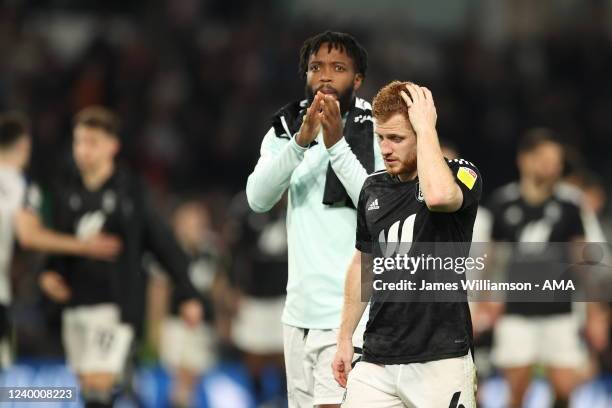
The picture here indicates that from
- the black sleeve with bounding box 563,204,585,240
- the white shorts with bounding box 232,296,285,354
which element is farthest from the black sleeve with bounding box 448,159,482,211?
the white shorts with bounding box 232,296,285,354

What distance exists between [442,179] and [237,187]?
10222 millimetres

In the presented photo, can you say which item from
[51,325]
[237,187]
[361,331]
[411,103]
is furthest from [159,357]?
[411,103]

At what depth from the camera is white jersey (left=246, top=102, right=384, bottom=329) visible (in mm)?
5555

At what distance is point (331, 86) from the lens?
18.0ft

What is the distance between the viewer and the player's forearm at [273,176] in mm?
5344

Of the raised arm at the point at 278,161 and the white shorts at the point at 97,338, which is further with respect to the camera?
the white shorts at the point at 97,338

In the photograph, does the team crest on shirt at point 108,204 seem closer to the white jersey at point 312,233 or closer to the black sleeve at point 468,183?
the white jersey at point 312,233

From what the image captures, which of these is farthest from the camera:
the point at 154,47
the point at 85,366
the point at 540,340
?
the point at 154,47

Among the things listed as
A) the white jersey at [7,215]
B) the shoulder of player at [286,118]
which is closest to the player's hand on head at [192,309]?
the white jersey at [7,215]

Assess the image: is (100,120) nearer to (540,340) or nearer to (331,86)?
(331,86)

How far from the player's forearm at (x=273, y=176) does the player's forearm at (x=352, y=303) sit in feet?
1.87

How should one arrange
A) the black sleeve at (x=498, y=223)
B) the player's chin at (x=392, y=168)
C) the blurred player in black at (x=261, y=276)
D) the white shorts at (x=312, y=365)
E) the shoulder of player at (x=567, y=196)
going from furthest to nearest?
the blurred player in black at (x=261, y=276)
the black sleeve at (x=498, y=223)
the shoulder of player at (x=567, y=196)
the white shorts at (x=312, y=365)
the player's chin at (x=392, y=168)

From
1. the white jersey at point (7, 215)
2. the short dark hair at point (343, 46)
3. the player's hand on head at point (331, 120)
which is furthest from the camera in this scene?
the white jersey at point (7, 215)

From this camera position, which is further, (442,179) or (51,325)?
(51,325)
